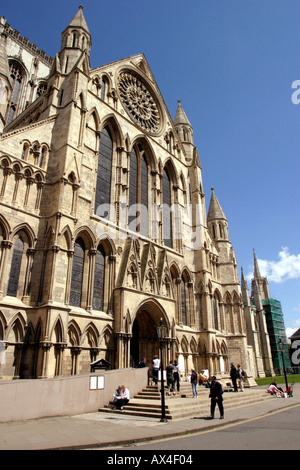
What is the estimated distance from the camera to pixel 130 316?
58.3 ft

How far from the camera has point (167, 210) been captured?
86.5ft

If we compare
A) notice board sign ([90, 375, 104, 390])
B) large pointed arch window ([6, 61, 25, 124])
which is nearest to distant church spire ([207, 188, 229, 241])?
notice board sign ([90, 375, 104, 390])

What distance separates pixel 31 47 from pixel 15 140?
35031 mm

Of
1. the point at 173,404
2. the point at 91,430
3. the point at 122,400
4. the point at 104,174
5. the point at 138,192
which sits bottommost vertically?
the point at 91,430

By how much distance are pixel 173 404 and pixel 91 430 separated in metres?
4.65

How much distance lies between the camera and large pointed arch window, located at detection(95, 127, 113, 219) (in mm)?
19828

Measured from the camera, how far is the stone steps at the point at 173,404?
38.6ft

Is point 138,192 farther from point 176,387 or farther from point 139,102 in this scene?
point 176,387

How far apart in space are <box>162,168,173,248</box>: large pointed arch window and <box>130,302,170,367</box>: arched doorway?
19.8ft

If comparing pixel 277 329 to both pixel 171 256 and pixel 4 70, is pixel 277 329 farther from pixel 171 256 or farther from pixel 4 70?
pixel 4 70

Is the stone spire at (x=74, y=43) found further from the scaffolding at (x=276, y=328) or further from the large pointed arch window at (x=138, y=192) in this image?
the scaffolding at (x=276, y=328)

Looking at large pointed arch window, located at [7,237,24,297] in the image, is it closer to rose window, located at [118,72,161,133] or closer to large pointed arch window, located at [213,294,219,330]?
rose window, located at [118,72,161,133]

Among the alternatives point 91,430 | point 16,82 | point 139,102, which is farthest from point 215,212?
point 16,82
